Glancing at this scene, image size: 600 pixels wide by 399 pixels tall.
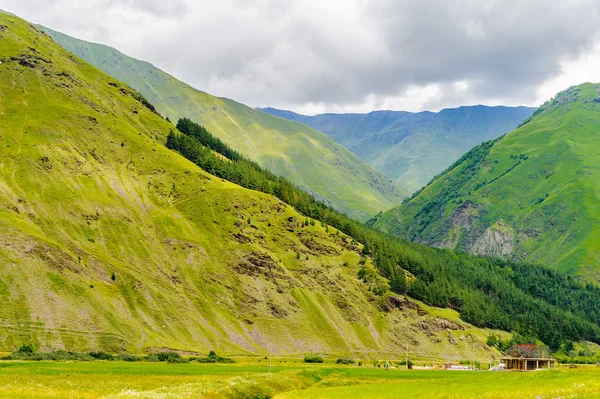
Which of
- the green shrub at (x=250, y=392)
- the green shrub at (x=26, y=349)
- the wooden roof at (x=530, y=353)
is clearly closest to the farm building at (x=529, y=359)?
the wooden roof at (x=530, y=353)

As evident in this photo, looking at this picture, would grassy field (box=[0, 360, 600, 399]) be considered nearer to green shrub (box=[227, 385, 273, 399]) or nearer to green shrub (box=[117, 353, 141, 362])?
green shrub (box=[227, 385, 273, 399])

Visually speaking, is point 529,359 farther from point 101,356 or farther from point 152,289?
point 152,289

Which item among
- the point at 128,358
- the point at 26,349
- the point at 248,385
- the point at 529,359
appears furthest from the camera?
the point at 529,359

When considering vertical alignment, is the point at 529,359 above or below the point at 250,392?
below

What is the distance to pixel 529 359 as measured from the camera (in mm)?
130500

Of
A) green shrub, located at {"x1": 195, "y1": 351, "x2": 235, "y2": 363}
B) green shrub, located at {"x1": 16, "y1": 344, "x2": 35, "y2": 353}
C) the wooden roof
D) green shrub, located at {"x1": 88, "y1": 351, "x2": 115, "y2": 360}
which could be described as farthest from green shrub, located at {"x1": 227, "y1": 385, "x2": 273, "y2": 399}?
the wooden roof

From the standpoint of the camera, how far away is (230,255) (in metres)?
192

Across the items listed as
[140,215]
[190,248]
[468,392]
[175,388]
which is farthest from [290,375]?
[140,215]

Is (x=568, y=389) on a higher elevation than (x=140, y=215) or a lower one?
lower

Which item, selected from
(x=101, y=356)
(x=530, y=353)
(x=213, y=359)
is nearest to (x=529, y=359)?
(x=530, y=353)

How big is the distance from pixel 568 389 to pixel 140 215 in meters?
169

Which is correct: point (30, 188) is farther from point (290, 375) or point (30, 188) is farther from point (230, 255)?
point (290, 375)

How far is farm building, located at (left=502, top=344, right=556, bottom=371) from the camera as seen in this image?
13136cm

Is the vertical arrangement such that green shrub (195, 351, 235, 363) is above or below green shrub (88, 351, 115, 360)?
below
